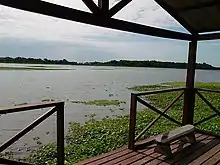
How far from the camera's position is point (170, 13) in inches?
151

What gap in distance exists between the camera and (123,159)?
3244 millimetres

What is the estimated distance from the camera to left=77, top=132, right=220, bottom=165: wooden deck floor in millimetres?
3178

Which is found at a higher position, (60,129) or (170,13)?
(170,13)

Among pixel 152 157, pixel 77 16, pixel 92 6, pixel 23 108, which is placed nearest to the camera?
pixel 23 108

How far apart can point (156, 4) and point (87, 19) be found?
58.8 inches

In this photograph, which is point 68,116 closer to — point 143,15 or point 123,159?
point 143,15

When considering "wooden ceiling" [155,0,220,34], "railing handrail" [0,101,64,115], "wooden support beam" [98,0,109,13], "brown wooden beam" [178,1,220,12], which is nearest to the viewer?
"railing handrail" [0,101,64,115]

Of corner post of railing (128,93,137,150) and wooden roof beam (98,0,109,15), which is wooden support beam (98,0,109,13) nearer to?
wooden roof beam (98,0,109,15)

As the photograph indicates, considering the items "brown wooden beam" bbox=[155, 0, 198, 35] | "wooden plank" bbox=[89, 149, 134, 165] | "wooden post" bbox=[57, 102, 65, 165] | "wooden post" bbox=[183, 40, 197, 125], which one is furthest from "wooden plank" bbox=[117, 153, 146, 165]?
"brown wooden beam" bbox=[155, 0, 198, 35]

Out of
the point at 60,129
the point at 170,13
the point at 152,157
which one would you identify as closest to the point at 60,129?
the point at 60,129

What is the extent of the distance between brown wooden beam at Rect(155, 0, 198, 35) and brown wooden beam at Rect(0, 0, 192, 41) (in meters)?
0.36

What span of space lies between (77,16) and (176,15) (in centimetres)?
206

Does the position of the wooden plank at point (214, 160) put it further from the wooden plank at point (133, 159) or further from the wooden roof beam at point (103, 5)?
the wooden roof beam at point (103, 5)

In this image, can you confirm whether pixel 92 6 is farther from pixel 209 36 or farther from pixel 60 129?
pixel 209 36
